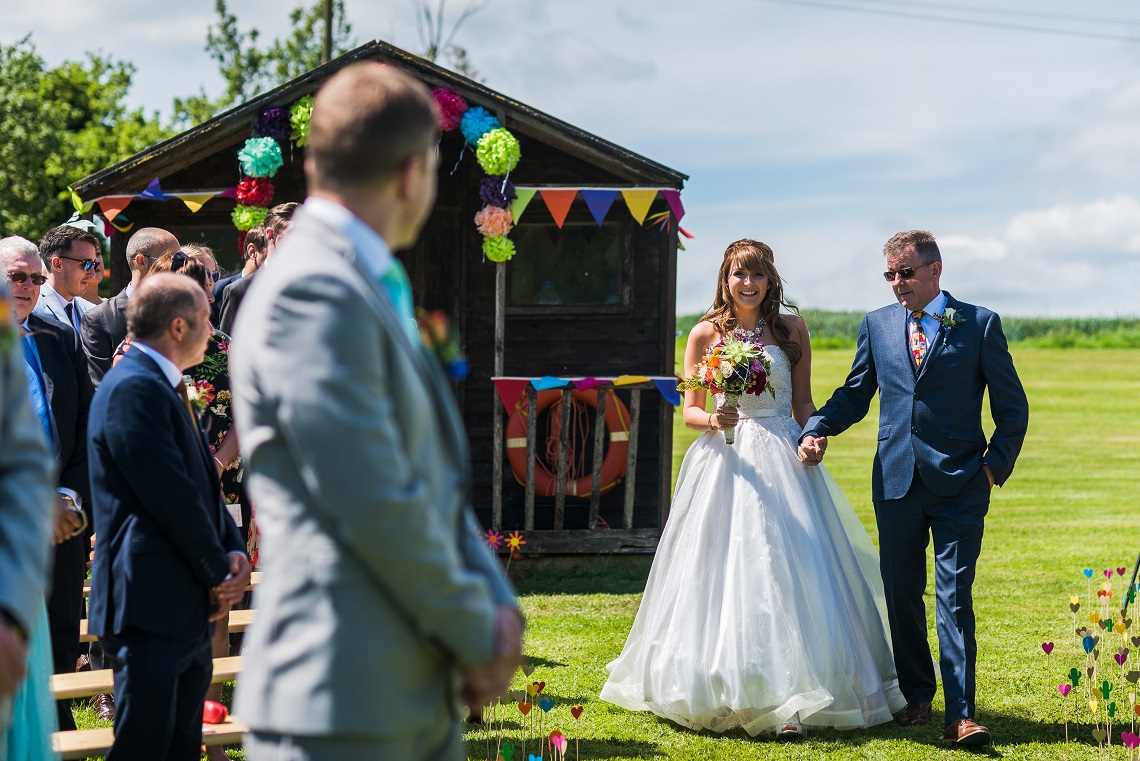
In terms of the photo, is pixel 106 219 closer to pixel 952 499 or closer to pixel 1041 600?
pixel 952 499

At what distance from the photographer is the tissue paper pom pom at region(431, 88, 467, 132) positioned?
10.0 meters

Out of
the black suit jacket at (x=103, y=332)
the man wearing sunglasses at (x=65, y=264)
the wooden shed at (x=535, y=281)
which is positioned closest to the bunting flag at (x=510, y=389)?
the wooden shed at (x=535, y=281)

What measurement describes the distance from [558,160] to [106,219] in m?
4.02

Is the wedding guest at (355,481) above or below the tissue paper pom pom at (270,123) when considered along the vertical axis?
below

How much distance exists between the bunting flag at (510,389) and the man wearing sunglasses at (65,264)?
14.3 ft

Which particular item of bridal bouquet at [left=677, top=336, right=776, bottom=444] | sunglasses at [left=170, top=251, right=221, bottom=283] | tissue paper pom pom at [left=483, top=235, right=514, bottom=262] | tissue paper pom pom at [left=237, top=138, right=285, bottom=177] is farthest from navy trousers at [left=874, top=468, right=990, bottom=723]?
tissue paper pom pom at [left=237, top=138, right=285, bottom=177]

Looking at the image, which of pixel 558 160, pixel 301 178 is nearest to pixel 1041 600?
pixel 558 160

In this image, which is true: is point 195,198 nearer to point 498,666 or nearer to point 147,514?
point 147,514

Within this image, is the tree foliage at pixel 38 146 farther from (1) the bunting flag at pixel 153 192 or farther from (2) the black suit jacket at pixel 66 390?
(2) the black suit jacket at pixel 66 390

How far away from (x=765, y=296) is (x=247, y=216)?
5.26 metres

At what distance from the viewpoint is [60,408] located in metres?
5.14

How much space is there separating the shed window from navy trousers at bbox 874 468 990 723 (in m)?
5.56

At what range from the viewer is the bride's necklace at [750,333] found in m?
6.41

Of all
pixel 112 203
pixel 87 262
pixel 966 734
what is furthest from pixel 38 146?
pixel 966 734
